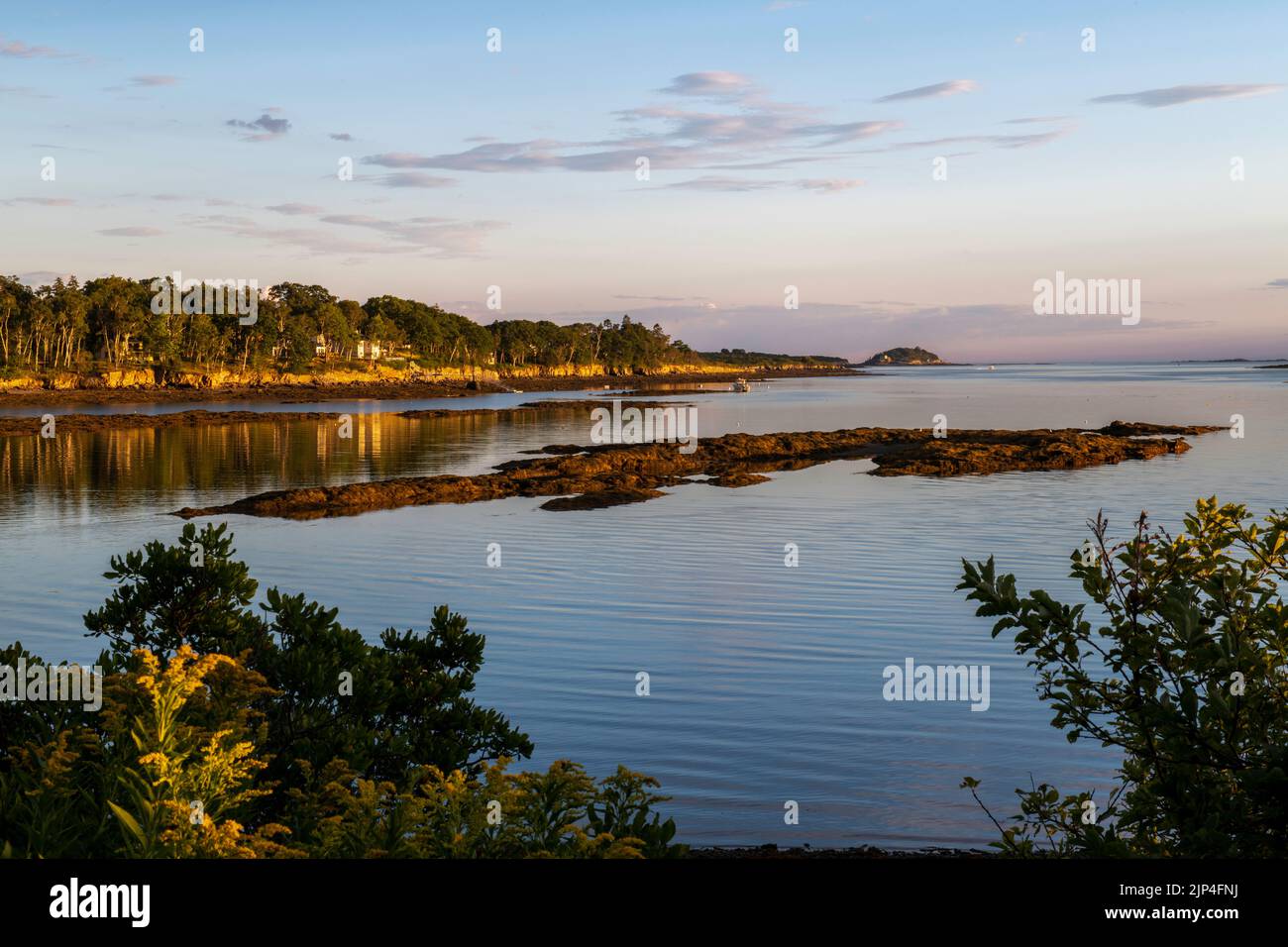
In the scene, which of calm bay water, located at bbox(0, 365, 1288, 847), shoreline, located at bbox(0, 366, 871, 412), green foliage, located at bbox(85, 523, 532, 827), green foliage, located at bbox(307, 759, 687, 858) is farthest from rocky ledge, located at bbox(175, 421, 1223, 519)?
shoreline, located at bbox(0, 366, 871, 412)

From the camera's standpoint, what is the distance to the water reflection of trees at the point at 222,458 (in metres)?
43.5

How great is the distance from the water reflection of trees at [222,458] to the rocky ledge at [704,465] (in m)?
4.96

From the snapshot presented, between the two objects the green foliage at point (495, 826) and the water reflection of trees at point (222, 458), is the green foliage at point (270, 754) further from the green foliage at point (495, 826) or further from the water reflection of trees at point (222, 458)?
the water reflection of trees at point (222, 458)

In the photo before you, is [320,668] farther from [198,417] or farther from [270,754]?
[198,417]

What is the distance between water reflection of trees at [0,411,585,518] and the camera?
43.5 meters

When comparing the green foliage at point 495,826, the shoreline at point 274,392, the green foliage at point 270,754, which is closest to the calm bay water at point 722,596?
the green foliage at point 270,754

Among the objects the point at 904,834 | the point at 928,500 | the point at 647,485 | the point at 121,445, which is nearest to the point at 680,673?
the point at 904,834

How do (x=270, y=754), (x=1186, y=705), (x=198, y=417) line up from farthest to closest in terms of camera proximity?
1. (x=198, y=417)
2. (x=270, y=754)
3. (x=1186, y=705)

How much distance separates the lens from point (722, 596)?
77.2 feet

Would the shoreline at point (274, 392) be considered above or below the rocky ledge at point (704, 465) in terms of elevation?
above

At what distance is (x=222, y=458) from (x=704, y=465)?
2545 centimetres

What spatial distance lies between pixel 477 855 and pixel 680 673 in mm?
12161

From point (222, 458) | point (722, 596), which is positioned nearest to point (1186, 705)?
point (722, 596)

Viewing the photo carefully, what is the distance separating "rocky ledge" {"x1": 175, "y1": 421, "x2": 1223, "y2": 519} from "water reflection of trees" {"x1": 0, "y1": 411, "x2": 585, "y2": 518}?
195 inches
